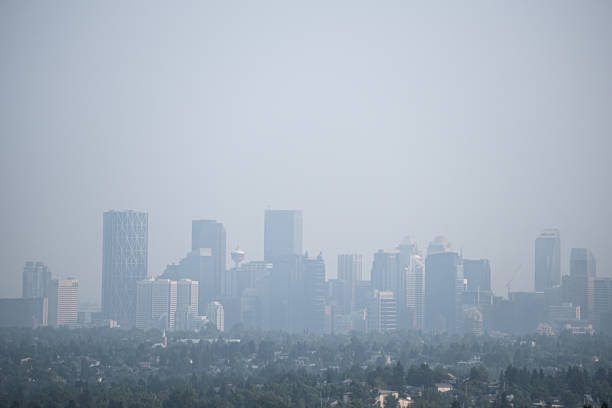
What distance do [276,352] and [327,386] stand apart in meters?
42.3

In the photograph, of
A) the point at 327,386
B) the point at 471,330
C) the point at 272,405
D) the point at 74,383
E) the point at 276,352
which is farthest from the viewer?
the point at 471,330

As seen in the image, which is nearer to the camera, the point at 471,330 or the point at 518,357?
the point at 518,357

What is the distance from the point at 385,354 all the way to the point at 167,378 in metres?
34.6

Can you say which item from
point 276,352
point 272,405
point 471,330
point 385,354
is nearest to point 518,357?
point 385,354

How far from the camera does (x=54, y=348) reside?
123 metres

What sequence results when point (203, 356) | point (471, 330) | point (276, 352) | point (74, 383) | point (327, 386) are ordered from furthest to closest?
point (471, 330) < point (276, 352) < point (203, 356) < point (74, 383) < point (327, 386)

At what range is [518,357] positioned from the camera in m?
117

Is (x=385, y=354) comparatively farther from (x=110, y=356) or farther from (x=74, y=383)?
(x=74, y=383)

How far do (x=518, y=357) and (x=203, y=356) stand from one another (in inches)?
1303

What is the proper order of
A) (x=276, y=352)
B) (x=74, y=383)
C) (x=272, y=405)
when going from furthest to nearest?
1. (x=276, y=352)
2. (x=74, y=383)
3. (x=272, y=405)

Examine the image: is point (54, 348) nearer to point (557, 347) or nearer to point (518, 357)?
point (518, 357)

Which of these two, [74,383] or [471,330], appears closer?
[74,383]

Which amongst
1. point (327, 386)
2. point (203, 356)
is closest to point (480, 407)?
point (327, 386)

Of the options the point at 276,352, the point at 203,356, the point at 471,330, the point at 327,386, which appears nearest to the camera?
the point at 327,386
